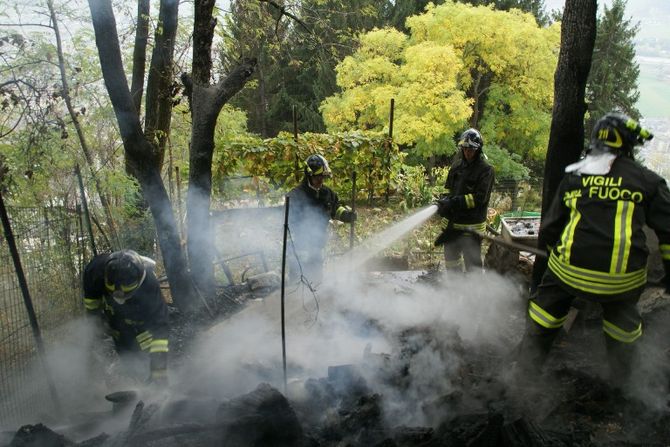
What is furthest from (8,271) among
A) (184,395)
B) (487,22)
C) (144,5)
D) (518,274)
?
(487,22)

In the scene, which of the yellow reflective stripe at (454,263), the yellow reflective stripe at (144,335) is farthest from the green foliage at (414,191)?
the yellow reflective stripe at (144,335)

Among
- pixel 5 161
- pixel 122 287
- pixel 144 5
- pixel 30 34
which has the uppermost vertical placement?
pixel 144 5

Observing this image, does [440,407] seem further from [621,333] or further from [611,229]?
[611,229]

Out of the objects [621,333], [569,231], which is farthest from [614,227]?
[621,333]

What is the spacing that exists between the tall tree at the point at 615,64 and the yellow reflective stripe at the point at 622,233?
2894 cm

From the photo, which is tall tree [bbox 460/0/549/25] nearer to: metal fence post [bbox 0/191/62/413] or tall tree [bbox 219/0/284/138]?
tall tree [bbox 219/0/284/138]

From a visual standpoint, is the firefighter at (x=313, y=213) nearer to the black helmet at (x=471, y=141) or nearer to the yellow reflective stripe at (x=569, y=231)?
the black helmet at (x=471, y=141)

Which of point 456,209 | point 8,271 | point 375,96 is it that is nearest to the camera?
point 8,271

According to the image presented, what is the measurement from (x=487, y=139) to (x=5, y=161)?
20415 mm

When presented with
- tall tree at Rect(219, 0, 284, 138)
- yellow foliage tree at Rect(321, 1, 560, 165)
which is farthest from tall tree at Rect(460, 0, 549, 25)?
tall tree at Rect(219, 0, 284, 138)

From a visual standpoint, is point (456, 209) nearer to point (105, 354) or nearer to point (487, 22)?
point (105, 354)

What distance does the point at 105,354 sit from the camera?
211 inches

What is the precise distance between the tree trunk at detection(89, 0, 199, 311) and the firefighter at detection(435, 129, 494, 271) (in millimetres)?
3432

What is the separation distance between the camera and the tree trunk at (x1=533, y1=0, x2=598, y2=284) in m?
4.05
